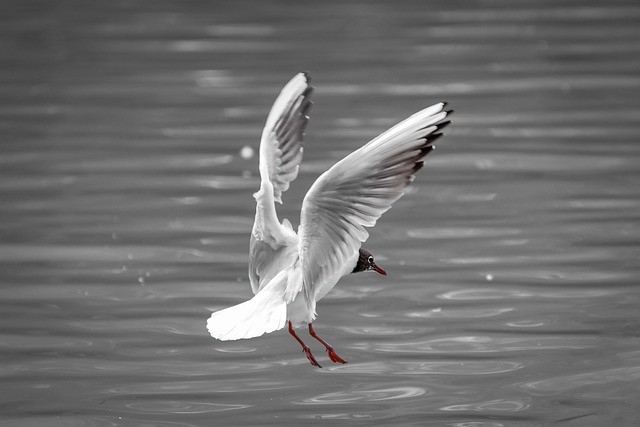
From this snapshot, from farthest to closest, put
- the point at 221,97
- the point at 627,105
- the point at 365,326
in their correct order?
the point at 221,97 → the point at 627,105 → the point at 365,326

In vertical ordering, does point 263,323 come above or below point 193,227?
above

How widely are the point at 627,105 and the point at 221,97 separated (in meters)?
3.68

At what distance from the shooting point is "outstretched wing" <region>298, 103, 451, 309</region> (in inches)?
190

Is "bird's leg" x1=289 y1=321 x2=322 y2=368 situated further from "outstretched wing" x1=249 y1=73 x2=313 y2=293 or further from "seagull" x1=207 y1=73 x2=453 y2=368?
"outstretched wing" x1=249 y1=73 x2=313 y2=293

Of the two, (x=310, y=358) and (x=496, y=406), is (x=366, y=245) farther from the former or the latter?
(x=496, y=406)

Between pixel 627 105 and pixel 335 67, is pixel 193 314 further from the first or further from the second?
pixel 335 67

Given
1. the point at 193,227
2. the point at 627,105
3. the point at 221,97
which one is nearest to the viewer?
the point at 193,227

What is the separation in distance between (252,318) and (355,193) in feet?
2.09

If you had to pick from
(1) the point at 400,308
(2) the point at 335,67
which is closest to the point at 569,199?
(1) the point at 400,308

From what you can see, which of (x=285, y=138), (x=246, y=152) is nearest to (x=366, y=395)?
(x=285, y=138)

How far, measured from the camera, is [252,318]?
15.9 ft

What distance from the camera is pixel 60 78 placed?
42.3 ft

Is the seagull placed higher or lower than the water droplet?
higher

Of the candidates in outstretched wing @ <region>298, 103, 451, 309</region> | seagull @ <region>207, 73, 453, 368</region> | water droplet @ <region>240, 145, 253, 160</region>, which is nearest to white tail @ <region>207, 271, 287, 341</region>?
seagull @ <region>207, 73, 453, 368</region>
